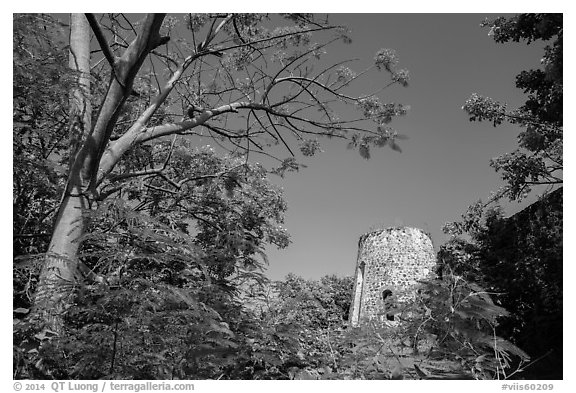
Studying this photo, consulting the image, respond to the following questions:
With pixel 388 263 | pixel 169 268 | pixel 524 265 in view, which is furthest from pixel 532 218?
pixel 388 263

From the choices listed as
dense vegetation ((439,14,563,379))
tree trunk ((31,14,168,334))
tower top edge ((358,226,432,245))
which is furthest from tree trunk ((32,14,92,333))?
tower top edge ((358,226,432,245))

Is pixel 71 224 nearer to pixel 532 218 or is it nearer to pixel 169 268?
pixel 169 268

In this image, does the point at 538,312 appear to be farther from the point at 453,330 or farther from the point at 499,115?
the point at 453,330

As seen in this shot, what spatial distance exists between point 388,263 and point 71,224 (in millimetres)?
17876

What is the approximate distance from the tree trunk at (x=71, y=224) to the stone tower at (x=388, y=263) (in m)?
16.6

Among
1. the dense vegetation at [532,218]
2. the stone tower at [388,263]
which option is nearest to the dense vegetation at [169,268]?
the dense vegetation at [532,218]

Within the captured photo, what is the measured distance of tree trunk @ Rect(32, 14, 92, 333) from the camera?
2453mm

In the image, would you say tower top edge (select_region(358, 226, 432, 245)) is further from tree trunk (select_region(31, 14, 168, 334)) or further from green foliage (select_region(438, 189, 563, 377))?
tree trunk (select_region(31, 14, 168, 334))

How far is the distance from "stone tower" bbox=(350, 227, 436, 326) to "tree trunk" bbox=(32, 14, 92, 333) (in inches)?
653

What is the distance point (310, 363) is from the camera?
3701 millimetres

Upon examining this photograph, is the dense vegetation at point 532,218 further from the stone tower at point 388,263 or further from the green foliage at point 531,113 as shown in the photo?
the stone tower at point 388,263

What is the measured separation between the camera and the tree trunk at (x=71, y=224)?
8.05 ft

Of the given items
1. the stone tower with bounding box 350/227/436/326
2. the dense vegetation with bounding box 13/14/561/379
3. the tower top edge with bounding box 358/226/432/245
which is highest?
the tower top edge with bounding box 358/226/432/245
